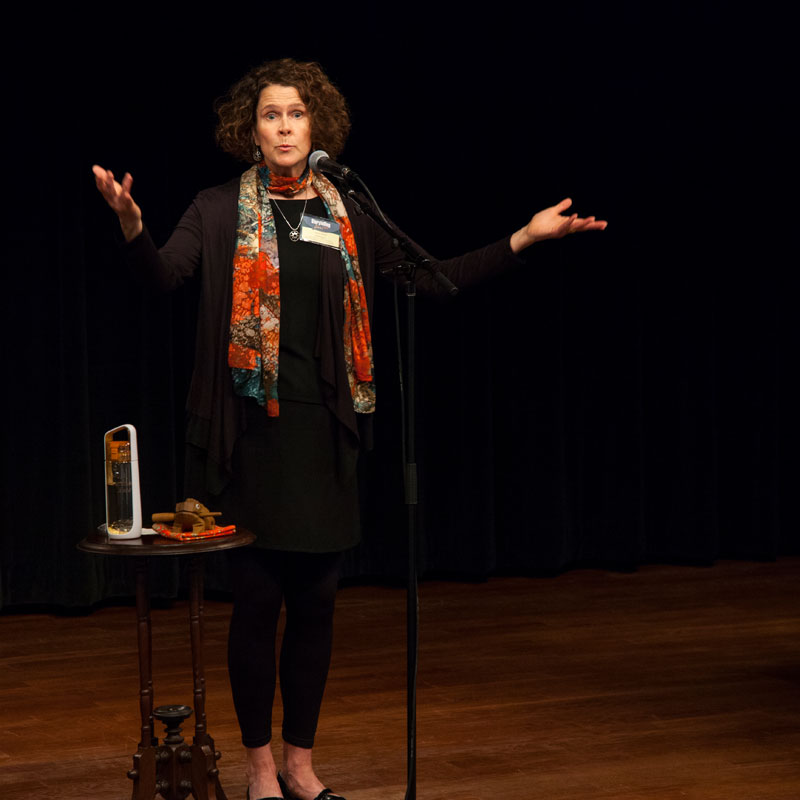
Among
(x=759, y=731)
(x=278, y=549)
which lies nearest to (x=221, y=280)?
(x=278, y=549)

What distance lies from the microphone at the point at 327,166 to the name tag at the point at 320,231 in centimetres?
16

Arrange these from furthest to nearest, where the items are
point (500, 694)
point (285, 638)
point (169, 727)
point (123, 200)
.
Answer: point (500, 694) → point (285, 638) → point (169, 727) → point (123, 200)

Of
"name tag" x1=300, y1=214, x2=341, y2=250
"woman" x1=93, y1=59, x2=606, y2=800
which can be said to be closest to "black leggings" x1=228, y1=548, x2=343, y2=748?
"woman" x1=93, y1=59, x2=606, y2=800

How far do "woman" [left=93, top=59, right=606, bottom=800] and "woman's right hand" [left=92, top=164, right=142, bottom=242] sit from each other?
150 millimetres

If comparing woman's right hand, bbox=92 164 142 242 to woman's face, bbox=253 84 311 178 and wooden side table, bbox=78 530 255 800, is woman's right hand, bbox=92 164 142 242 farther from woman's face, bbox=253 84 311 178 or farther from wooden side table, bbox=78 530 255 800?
wooden side table, bbox=78 530 255 800

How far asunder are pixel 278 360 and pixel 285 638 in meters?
0.61

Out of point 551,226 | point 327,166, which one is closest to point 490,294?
point 551,226

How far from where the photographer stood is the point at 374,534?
566 cm

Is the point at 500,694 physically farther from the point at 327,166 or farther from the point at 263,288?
the point at 327,166

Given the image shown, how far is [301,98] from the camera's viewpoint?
2451 millimetres

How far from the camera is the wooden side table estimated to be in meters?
2.37

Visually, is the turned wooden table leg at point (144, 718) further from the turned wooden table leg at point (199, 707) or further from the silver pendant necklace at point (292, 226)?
the silver pendant necklace at point (292, 226)

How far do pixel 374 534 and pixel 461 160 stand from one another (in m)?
1.79

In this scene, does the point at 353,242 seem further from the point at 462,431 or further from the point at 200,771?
the point at 462,431
